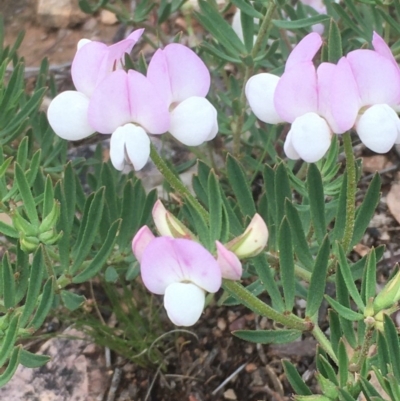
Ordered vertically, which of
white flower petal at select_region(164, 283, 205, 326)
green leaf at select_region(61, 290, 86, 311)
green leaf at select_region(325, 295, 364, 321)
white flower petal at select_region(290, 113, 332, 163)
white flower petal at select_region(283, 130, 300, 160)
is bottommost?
green leaf at select_region(61, 290, 86, 311)

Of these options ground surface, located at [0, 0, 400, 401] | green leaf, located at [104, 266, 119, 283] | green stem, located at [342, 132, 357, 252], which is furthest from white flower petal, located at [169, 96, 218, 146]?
ground surface, located at [0, 0, 400, 401]

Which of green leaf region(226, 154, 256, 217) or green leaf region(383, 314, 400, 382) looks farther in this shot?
green leaf region(226, 154, 256, 217)

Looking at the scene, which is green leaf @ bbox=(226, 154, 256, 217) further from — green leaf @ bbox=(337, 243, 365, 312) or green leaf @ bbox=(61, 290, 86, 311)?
green leaf @ bbox=(61, 290, 86, 311)

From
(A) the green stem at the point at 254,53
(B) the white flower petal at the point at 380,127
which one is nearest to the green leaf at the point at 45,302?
(B) the white flower petal at the point at 380,127

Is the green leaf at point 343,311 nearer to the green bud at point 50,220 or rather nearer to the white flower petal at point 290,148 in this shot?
the white flower petal at point 290,148

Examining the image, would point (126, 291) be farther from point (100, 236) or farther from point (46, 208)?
point (46, 208)

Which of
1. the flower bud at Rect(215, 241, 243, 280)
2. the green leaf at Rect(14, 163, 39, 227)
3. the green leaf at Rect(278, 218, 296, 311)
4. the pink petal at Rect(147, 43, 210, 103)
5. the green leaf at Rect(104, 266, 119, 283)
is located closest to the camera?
the flower bud at Rect(215, 241, 243, 280)

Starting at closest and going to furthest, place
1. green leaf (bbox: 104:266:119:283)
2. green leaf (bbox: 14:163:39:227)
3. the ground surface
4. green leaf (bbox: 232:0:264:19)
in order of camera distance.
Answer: green leaf (bbox: 14:163:39:227) < green leaf (bbox: 104:266:119:283) < green leaf (bbox: 232:0:264:19) < the ground surface
